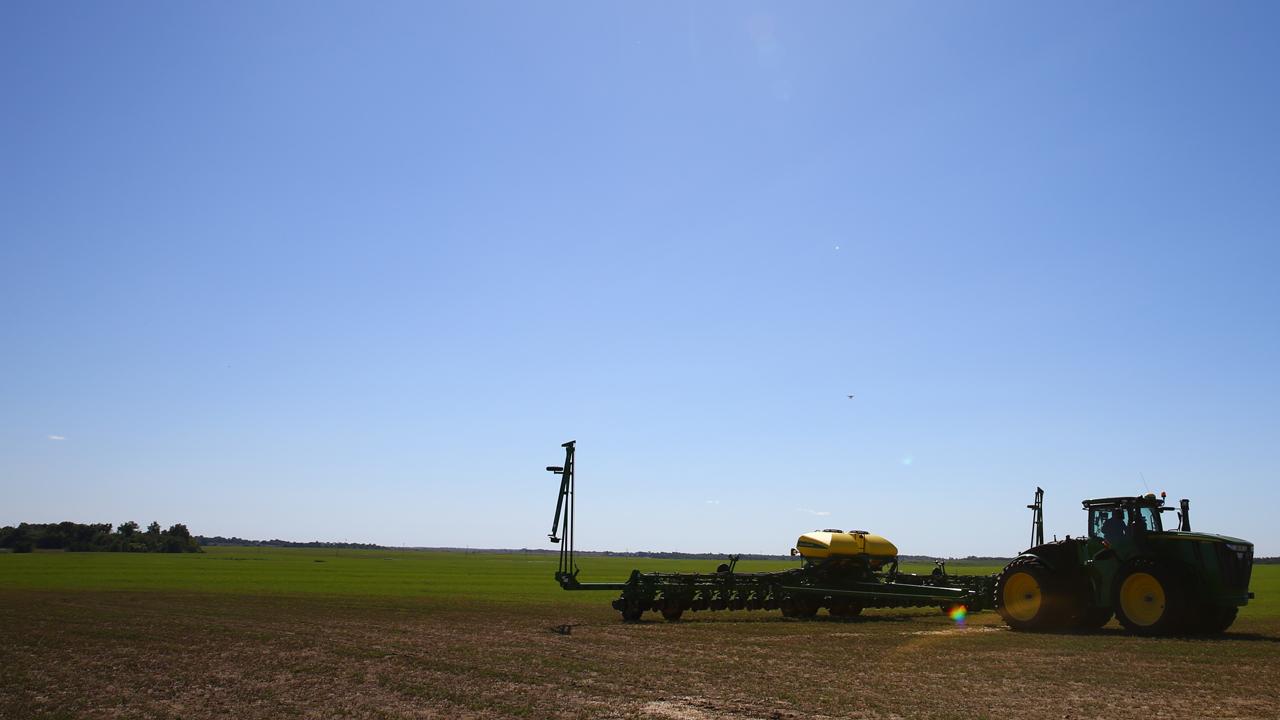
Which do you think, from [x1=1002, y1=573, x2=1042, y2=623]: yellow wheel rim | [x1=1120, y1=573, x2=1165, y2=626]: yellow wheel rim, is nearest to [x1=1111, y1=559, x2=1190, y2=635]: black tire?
[x1=1120, y1=573, x2=1165, y2=626]: yellow wheel rim

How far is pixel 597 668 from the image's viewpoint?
14.9 m

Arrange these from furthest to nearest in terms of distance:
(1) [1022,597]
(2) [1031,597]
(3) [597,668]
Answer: (1) [1022,597], (2) [1031,597], (3) [597,668]

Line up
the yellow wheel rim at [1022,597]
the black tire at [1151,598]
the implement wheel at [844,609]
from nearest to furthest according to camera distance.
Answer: the black tire at [1151,598]
the yellow wheel rim at [1022,597]
the implement wheel at [844,609]

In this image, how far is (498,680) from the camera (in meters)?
A: 13.5

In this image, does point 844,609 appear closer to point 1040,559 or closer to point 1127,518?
point 1040,559

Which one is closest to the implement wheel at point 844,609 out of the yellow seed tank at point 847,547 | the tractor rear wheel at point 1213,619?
the yellow seed tank at point 847,547

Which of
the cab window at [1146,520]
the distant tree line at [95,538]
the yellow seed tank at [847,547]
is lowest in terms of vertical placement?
the distant tree line at [95,538]

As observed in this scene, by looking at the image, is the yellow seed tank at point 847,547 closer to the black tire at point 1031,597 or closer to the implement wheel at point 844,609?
the implement wheel at point 844,609

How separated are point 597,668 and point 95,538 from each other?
463 feet

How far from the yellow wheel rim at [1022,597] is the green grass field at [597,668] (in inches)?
38.9

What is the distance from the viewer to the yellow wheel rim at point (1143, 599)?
20.0m

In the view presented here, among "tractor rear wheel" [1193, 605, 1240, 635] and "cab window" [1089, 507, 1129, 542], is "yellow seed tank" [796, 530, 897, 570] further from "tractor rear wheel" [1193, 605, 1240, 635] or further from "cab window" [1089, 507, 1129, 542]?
"tractor rear wheel" [1193, 605, 1240, 635]

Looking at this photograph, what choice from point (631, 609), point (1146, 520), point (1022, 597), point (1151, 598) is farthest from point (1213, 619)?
point (631, 609)

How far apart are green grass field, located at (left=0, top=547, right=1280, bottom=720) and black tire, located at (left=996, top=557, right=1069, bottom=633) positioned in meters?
0.95
